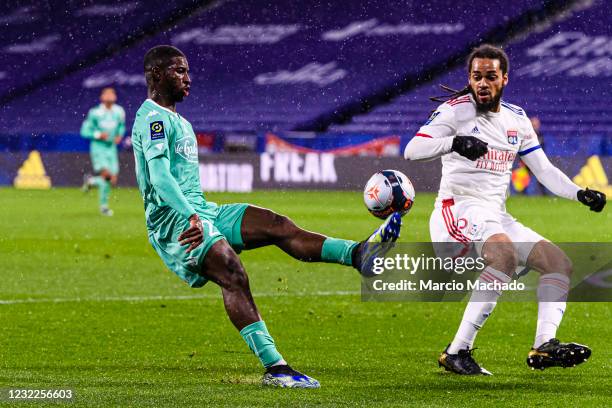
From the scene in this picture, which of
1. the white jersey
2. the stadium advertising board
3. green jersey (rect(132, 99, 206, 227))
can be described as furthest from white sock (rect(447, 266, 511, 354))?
the stadium advertising board

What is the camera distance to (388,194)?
6070 mm

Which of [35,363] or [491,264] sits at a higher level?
[491,264]

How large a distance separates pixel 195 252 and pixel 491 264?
5.09 feet

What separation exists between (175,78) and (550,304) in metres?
2.14

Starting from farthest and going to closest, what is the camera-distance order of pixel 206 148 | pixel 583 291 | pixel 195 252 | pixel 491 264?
pixel 206 148
pixel 583 291
pixel 491 264
pixel 195 252

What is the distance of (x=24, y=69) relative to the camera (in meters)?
34.7

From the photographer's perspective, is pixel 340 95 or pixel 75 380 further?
pixel 340 95

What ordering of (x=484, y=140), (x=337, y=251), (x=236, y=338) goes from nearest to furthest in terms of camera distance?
(x=337, y=251) < (x=484, y=140) < (x=236, y=338)

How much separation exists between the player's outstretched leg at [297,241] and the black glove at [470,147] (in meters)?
0.53

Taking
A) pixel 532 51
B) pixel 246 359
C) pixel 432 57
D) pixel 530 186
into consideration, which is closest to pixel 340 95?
pixel 432 57

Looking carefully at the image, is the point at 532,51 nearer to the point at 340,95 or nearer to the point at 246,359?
the point at 340,95

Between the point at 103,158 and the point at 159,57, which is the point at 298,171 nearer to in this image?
the point at 103,158

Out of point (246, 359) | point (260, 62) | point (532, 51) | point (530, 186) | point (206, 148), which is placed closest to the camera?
point (246, 359)

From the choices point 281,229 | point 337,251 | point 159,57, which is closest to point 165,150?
point 159,57
